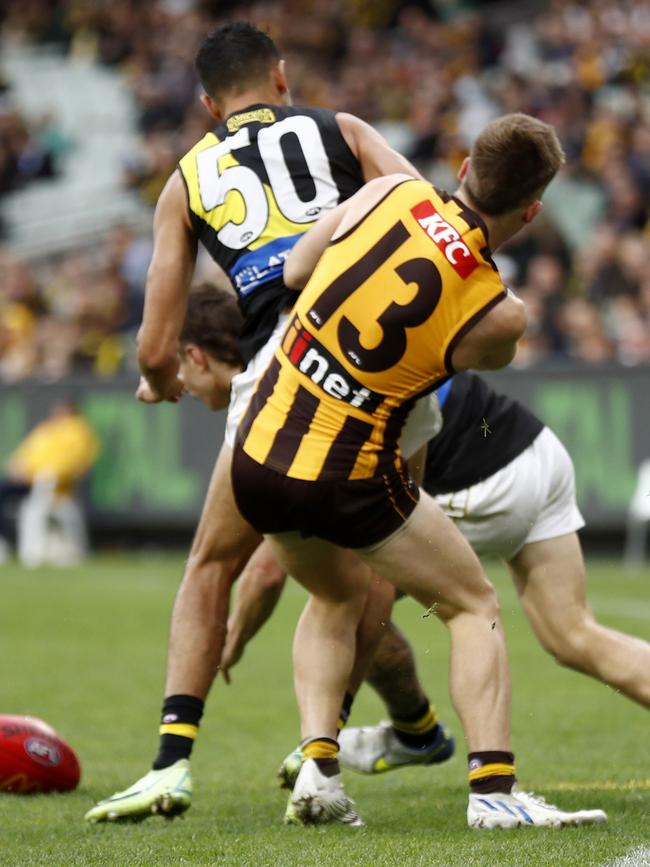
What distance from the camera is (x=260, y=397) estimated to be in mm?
4602

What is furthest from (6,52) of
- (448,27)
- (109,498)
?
(109,498)

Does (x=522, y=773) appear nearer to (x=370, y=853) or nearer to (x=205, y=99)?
(x=370, y=853)

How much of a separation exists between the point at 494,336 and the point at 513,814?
1.35 metres

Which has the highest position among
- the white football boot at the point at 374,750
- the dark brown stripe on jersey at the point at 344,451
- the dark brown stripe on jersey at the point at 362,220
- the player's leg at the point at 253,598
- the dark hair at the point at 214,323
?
the dark brown stripe on jersey at the point at 362,220

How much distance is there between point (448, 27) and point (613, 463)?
7152 mm

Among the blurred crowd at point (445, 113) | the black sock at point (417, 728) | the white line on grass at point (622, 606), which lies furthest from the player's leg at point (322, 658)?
the blurred crowd at point (445, 113)

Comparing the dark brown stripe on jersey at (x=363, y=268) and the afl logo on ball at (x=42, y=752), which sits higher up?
the dark brown stripe on jersey at (x=363, y=268)

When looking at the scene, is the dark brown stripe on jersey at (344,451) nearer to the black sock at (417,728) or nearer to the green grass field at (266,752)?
the green grass field at (266,752)

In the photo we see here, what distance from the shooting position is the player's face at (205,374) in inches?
221

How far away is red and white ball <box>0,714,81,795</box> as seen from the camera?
5.55 m

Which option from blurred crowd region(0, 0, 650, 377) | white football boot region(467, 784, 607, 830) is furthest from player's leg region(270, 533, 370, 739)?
blurred crowd region(0, 0, 650, 377)

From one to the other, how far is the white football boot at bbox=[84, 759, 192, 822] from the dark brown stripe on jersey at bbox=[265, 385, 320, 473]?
1.11m

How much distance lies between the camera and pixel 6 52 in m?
23.8

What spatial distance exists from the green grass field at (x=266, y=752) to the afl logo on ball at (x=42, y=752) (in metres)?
0.13
